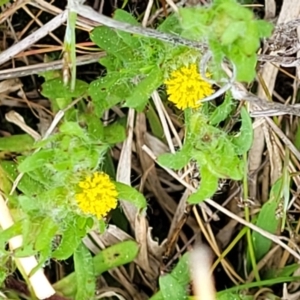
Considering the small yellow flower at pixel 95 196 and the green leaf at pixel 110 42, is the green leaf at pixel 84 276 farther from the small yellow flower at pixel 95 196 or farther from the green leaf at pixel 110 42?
the green leaf at pixel 110 42

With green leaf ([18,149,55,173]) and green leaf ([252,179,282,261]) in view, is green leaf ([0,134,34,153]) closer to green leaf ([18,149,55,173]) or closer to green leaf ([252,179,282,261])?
green leaf ([18,149,55,173])

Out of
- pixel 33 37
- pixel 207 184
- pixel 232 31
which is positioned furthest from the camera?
pixel 33 37

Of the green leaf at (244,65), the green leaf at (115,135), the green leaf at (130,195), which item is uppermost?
the green leaf at (244,65)

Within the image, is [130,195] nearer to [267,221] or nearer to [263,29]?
[267,221]

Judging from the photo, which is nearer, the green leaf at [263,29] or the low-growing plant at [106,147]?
the green leaf at [263,29]

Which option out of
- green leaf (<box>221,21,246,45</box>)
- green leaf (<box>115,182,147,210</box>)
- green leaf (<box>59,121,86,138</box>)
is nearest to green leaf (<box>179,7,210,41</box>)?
green leaf (<box>221,21,246,45</box>)

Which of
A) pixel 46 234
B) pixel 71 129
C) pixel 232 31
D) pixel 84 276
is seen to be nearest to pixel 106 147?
pixel 71 129

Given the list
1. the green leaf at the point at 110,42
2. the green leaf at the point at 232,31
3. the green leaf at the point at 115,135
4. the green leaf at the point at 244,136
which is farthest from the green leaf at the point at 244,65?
the green leaf at the point at 115,135
